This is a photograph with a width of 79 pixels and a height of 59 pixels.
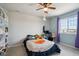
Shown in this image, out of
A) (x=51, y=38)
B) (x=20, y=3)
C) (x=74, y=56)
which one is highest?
(x=20, y=3)

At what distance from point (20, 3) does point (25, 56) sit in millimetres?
1015

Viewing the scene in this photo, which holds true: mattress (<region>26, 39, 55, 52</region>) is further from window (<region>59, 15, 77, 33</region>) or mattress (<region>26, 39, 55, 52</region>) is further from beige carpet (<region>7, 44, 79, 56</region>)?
window (<region>59, 15, 77, 33</region>)

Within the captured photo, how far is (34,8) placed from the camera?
1706 millimetres

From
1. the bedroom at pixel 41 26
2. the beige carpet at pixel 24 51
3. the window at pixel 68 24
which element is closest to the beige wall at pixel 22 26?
the bedroom at pixel 41 26

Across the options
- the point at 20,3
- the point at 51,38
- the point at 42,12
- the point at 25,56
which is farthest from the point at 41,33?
the point at 20,3

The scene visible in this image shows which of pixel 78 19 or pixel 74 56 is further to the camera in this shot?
pixel 78 19

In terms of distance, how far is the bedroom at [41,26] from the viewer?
169 centimetres

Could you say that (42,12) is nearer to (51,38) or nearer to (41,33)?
(41,33)

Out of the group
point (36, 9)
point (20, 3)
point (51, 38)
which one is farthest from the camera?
point (51, 38)

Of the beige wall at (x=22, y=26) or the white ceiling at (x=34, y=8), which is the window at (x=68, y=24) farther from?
the beige wall at (x=22, y=26)

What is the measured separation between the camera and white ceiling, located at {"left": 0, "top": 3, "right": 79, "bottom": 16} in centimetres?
159

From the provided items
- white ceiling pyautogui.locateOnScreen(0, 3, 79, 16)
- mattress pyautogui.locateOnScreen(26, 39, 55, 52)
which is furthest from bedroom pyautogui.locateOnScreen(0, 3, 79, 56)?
mattress pyautogui.locateOnScreen(26, 39, 55, 52)

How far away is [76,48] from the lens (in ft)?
5.82

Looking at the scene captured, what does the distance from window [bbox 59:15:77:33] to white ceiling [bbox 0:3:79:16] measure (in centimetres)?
18
